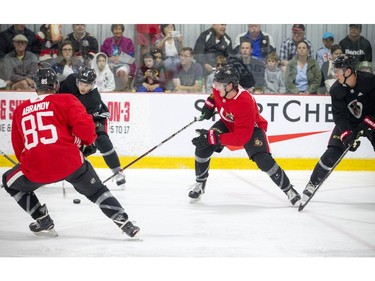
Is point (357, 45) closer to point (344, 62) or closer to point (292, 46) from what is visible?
point (292, 46)

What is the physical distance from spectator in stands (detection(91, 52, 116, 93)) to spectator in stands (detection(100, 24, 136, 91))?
0.03m

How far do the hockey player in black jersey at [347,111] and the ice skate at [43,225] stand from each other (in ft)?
4.91

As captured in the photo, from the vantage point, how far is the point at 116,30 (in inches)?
239

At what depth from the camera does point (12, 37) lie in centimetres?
593

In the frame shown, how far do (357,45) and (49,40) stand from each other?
2.30m

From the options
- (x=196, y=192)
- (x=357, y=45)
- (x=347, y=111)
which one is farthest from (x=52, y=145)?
(x=357, y=45)

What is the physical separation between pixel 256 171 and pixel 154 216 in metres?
2.06

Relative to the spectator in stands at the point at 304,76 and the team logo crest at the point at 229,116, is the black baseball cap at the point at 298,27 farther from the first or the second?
the team logo crest at the point at 229,116

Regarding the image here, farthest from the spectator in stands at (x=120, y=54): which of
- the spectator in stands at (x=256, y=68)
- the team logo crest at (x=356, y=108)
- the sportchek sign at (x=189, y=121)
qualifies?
the team logo crest at (x=356, y=108)

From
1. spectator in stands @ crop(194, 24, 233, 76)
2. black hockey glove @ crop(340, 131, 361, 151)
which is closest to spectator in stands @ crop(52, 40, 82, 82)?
spectator in stands @ crop(194, 24, 233, 76)

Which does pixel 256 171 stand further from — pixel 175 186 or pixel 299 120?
pixel 175 186

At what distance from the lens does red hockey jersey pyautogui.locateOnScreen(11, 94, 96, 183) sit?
3.10 meters

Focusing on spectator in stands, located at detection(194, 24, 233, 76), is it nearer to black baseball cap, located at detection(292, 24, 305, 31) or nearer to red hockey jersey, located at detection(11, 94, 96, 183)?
black baseball cap, located at detection(292, 24, 305, 31)

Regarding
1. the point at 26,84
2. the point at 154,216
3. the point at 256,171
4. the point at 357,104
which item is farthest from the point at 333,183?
the point at 26,84
